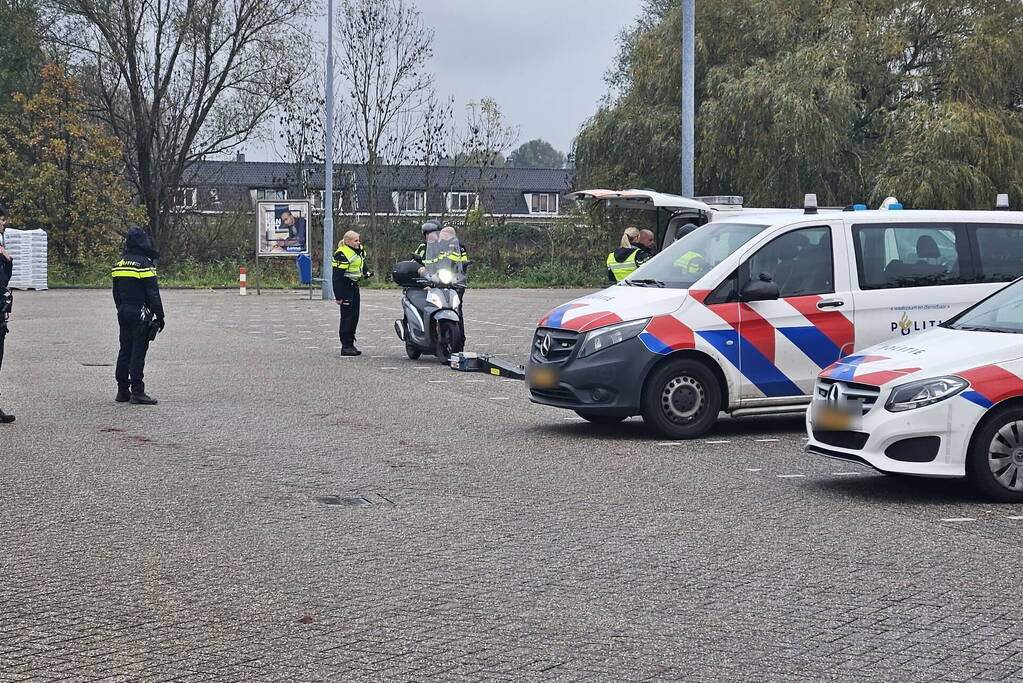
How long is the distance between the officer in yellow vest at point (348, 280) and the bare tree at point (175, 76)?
103ft

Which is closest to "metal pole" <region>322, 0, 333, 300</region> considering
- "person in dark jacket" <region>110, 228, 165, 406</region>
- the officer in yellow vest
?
the officer in yellow vest

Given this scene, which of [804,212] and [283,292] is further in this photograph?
[283,292]

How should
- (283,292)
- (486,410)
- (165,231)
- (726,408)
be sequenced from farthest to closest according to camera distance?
1. (165,231)
2. (283,292)
3. (486,410)
4. (726,408)

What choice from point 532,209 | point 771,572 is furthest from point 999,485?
point 532,209

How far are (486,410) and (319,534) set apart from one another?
602 cm

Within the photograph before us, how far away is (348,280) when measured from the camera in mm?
19812

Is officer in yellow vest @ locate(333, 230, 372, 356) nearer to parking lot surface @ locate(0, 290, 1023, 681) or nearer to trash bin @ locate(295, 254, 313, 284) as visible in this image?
parking lot surface @ locate(0, 290, 1023, 681)

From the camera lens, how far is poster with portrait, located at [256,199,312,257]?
4225 cm

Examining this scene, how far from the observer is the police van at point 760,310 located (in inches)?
444

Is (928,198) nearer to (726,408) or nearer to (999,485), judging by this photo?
(726,408)

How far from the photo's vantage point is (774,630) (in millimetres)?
5641

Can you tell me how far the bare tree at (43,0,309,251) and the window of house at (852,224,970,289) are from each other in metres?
40.5

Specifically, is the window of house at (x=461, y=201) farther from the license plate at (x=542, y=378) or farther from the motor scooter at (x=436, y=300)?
the license plate at (x=542, y=378)

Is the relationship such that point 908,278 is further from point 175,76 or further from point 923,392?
point 175,76
